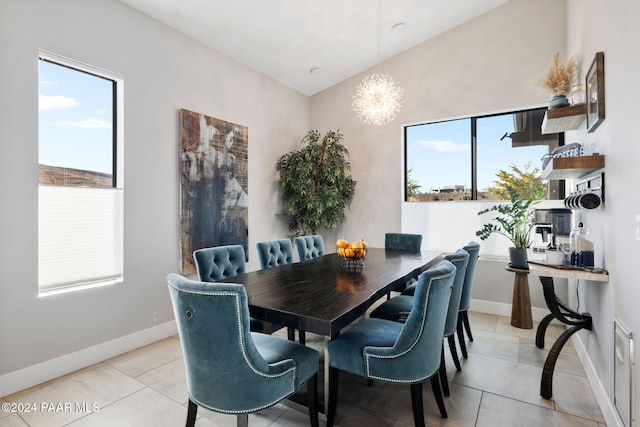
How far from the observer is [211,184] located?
12.2ft

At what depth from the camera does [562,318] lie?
2.32m

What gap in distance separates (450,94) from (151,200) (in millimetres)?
3900

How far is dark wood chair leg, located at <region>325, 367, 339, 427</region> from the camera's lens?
1792 millimetres

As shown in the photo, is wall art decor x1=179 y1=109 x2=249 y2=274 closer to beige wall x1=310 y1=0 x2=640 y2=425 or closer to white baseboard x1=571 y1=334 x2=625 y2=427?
beige wall x1=310 y1=0 x2=640 y2=425

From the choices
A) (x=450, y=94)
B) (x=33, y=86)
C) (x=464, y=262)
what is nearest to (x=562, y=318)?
(x=464, y=262)

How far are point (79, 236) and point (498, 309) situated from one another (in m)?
4.61

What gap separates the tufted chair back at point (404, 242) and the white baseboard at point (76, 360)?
2665mm

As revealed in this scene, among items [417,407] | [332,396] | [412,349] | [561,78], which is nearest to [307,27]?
[561,78]

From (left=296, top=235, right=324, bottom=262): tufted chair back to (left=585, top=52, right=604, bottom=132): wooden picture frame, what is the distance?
2.61m

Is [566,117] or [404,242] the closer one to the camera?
[566,117]

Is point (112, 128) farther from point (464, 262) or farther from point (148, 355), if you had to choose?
point (464, 262)

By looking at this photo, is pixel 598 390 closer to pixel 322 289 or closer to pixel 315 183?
pixel 322 289

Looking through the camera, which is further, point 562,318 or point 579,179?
point 579,179

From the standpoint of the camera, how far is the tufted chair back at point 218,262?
8.21 ft
